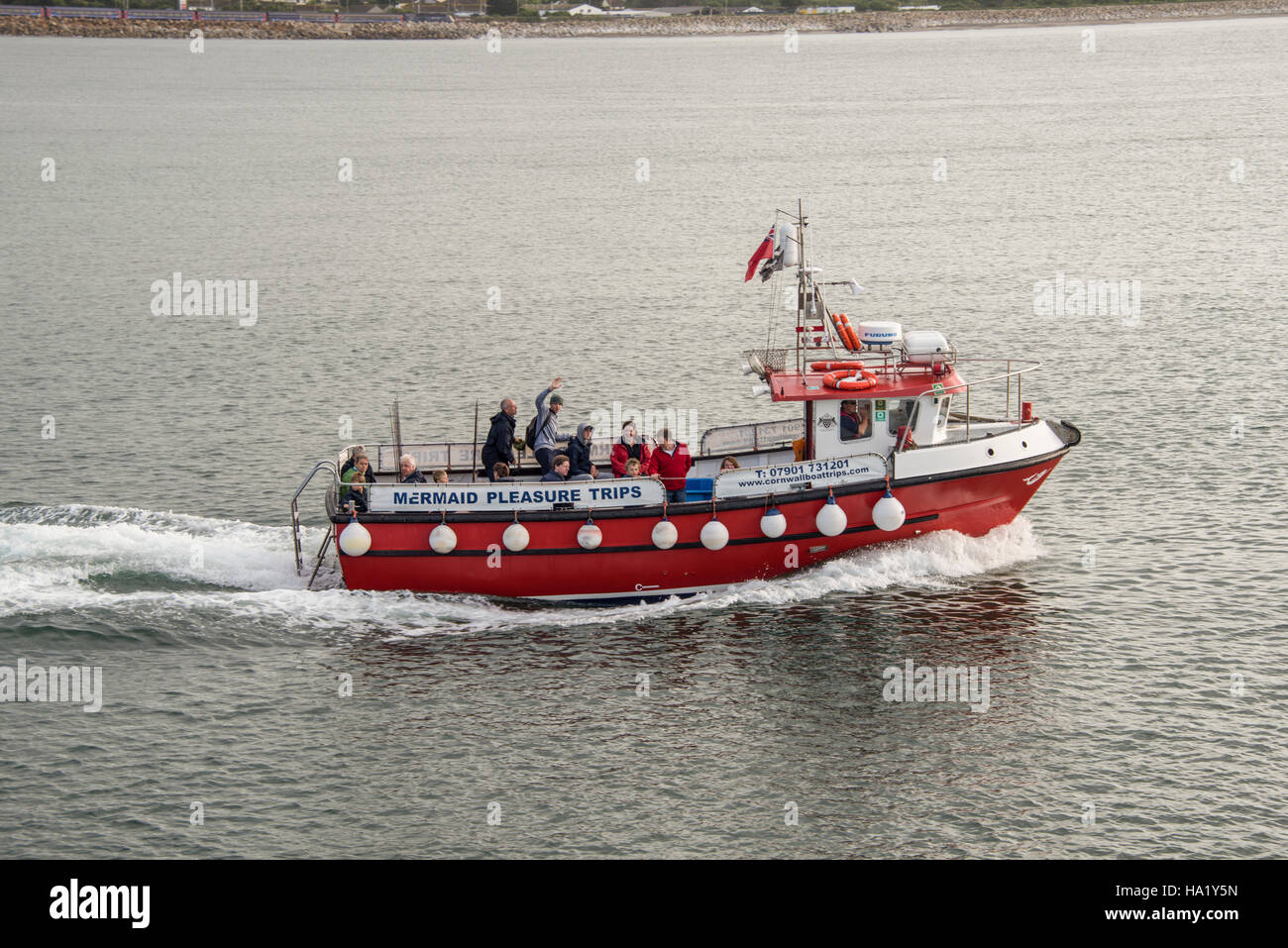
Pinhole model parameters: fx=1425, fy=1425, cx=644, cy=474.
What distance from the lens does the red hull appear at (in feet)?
82.8

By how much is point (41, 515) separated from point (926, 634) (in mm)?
17754

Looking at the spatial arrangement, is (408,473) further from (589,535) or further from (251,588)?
(251,588)

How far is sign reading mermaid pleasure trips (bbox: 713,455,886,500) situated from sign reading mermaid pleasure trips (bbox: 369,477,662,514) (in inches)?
53.7

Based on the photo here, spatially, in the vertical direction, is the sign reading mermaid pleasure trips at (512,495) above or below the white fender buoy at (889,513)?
above

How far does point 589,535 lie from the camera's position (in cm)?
2502

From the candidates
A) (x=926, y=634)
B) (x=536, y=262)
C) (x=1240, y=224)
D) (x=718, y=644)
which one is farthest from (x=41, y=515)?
(x=1240, y=224)

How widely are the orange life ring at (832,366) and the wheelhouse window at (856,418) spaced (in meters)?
0.61

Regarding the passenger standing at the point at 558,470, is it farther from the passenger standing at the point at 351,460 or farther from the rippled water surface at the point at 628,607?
the passenger standing at the point at 351,460

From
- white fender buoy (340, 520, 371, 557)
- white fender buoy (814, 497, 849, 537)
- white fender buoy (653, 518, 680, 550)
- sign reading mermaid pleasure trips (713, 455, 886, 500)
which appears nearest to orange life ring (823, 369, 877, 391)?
sign reading mermaid pleasure trips (713, 455, 886, 500)

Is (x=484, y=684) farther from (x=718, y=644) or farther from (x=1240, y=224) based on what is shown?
(x=1240, y=224)

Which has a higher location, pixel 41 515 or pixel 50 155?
pixel 50 155

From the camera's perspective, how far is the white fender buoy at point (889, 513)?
25250mm

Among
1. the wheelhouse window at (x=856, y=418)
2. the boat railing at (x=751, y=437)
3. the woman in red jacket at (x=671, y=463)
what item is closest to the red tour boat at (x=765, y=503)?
the wheelhouse window at (x=856, y=418)
